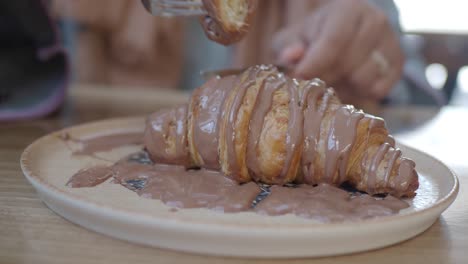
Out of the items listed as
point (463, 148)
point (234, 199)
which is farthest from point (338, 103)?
point (463, 148)

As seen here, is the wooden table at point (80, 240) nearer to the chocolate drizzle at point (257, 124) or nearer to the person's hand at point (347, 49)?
the chocolate drizzle at point (257, 124)

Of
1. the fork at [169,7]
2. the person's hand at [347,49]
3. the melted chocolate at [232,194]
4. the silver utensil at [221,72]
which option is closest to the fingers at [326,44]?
the person's hand at [347,49]

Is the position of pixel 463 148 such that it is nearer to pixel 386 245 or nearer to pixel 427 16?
pixel 386 245

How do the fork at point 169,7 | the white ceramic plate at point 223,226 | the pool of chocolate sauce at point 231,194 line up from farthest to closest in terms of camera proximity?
the fork at point 169,7 → the pool of chocolate sauce at point 231,194 → the white ceramic plate at point 223,226

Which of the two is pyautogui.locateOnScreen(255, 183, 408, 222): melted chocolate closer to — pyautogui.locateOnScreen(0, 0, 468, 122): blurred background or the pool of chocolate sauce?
the pool of chocolate sauce

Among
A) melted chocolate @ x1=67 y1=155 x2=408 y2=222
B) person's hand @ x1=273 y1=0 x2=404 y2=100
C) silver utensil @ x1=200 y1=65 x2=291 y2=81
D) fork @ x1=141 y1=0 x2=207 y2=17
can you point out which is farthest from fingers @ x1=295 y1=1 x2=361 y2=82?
melted chocolate @ x1=67 y1=155 x2=408 y2=222

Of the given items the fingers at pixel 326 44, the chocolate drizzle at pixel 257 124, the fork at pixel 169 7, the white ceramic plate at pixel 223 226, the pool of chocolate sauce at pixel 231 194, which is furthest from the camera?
the fingers at pixel 326 44
